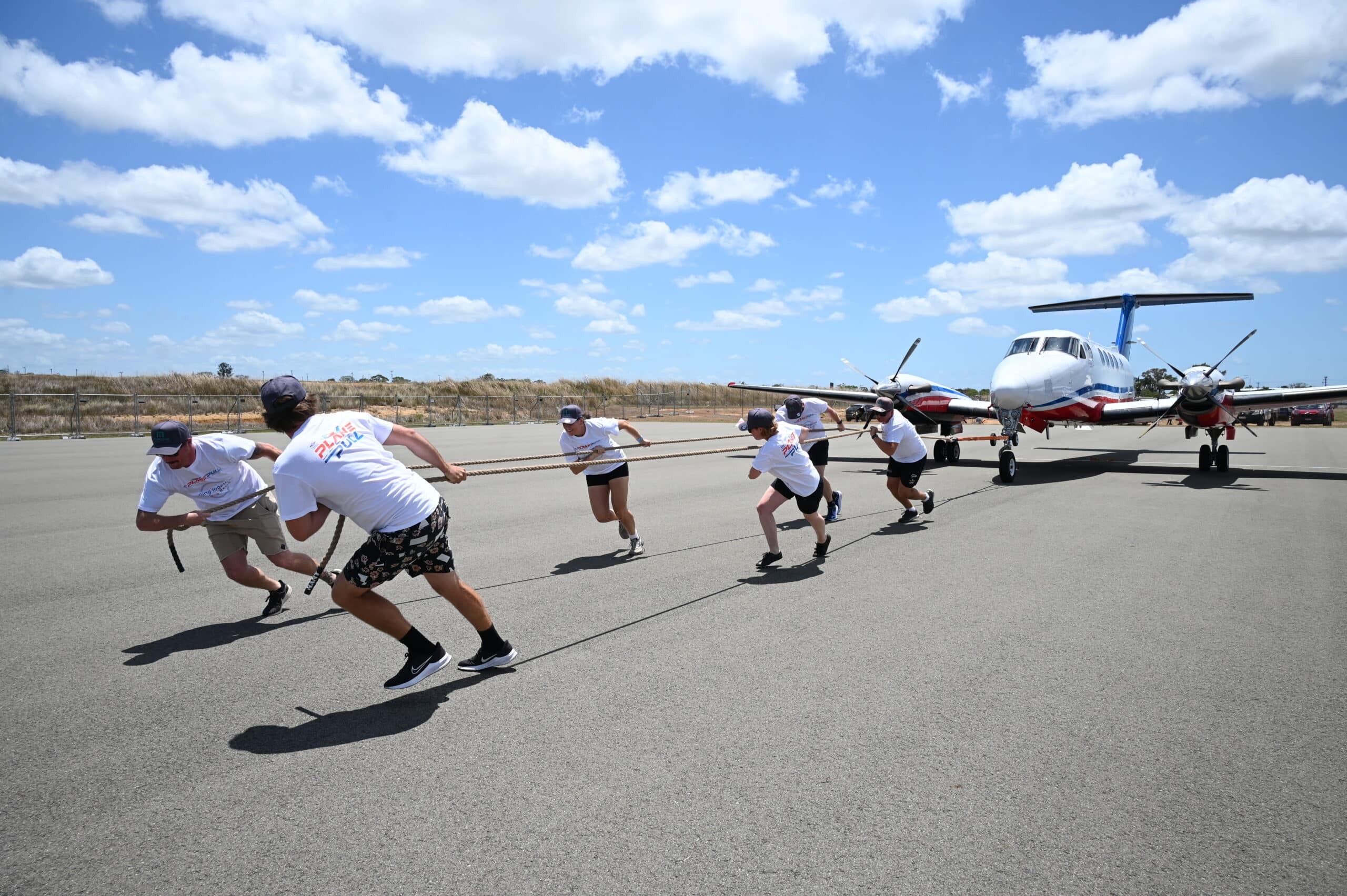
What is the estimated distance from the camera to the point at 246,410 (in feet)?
144

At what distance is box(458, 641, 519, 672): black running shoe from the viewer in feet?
16.0

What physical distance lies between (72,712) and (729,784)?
148 inches

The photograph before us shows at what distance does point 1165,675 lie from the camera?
4.69m

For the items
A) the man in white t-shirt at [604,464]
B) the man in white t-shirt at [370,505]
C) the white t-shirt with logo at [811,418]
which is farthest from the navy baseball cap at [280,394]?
the white t-shirt with logo at [811,418]

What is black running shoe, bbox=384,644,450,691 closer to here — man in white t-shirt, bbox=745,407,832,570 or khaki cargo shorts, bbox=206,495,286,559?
khaki cargo shorts, bbox=206,495,286,559

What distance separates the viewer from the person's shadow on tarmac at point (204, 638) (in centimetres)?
527

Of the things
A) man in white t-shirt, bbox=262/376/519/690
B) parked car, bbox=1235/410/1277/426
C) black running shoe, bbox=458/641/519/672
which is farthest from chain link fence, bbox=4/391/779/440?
parked car, bbox=1235/410/1277/426

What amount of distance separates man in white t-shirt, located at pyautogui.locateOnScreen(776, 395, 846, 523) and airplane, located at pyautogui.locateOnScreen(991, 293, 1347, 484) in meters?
6.00

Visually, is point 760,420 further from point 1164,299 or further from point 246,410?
point 246,410

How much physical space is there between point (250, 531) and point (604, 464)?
3.50 metres

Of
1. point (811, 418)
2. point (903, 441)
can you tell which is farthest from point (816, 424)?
point (903, 441)

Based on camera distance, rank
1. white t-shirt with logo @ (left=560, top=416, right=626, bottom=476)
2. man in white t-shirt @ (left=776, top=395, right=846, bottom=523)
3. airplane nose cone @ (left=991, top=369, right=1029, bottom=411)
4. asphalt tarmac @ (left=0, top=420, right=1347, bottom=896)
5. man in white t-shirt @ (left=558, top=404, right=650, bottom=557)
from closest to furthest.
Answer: asphalt tarmac @ (left=0, top=420, right=1347, bottom=896), man in white t-shirt @ (left=558, top=404, right=650, bottom=557), white t-shirt with logo @ (left=560, top=416, right=626, bottom=476), man in white t-shirt @ (left=776, top=395, right=846, bottom=523), airplane nose cone @ (left=991, top=369, right=1029, bottom=411)

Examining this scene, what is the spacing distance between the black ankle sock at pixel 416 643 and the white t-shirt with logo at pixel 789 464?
395cm

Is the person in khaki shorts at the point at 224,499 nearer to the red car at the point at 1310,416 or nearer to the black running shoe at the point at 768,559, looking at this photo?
the black running shoe at the point at 768,559
